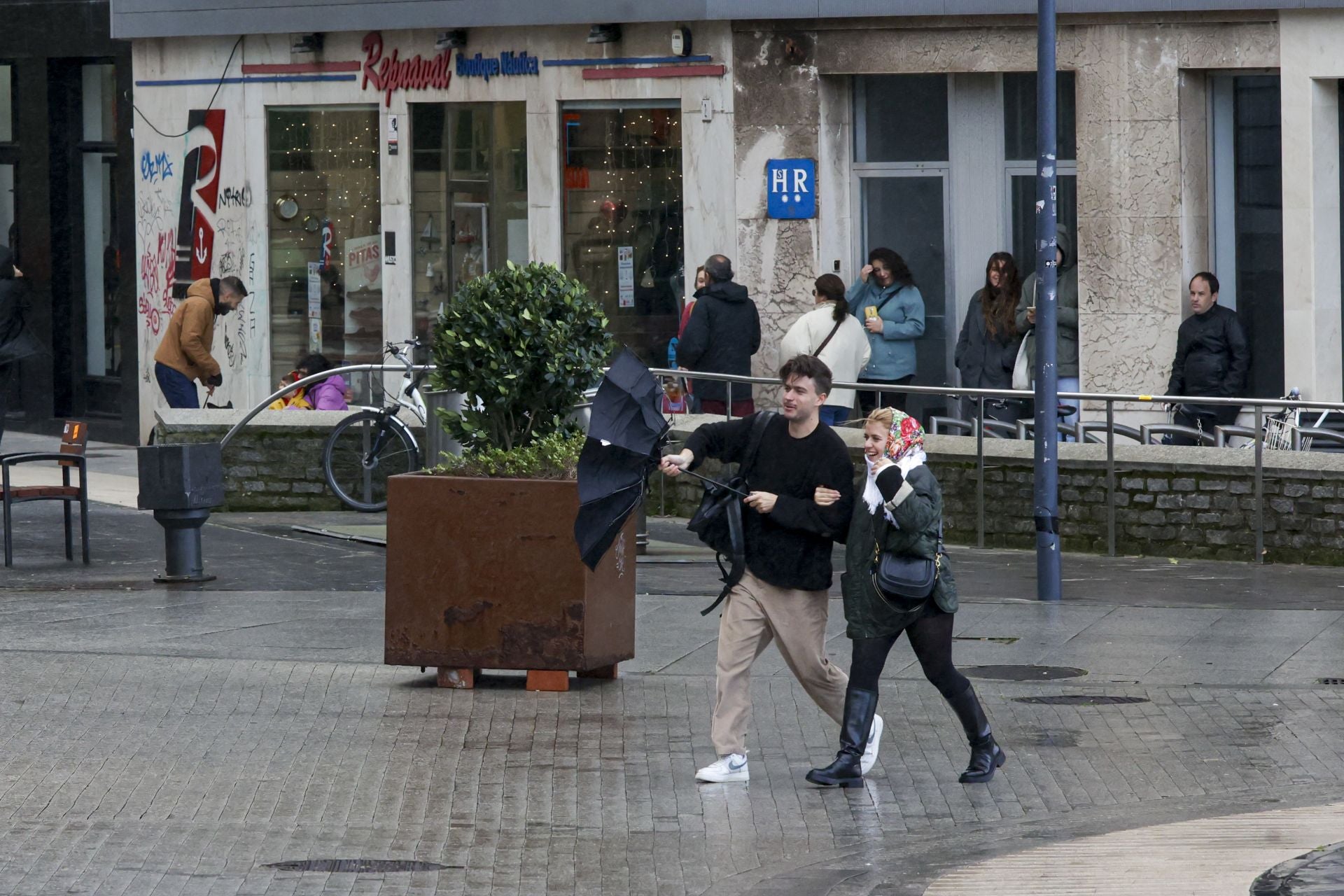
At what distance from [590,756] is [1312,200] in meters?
10.5

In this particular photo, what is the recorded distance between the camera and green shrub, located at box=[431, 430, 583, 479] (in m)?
10.6

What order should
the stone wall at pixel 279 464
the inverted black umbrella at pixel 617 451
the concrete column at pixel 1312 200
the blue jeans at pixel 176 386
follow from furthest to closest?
the blue jeans at pixel 176 386 → the concrete column at pixel 1312 200 → the stone wall at pixel 279 464 → the inverted black umbrella at pixel 617 451

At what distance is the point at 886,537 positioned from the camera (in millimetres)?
8672

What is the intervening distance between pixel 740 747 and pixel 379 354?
1370 centimetres

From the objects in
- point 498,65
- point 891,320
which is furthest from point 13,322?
point 891,320

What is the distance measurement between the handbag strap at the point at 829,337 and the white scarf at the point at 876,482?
8582 mm

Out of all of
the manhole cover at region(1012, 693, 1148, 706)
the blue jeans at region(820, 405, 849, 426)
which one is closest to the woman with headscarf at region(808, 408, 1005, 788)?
the manhole cover at region(1012, 693, 1148, 706)

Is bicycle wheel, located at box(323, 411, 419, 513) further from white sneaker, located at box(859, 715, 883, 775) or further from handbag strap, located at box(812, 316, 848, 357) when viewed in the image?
white sneaker, located at box(859, 715, 883, 775)

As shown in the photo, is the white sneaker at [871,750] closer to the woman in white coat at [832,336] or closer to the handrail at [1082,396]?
the handrail at [1082,396]

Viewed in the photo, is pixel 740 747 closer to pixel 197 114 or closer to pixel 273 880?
pixel 273 880

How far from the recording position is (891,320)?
18734mm

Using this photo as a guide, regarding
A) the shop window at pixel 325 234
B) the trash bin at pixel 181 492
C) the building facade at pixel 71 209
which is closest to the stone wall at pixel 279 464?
the trash bin at pixel 181 492

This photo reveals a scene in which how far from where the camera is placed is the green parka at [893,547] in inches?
338

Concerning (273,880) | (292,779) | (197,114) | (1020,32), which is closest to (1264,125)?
(1020,32)
